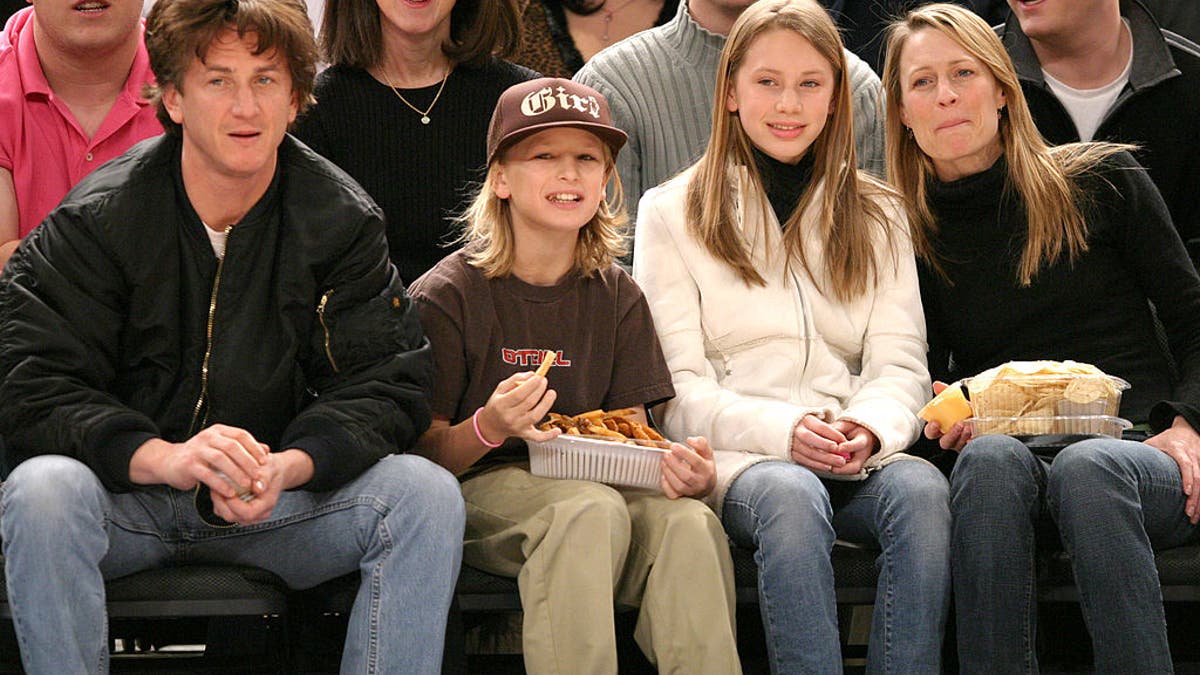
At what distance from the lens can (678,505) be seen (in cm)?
281

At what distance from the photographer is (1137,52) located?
3697mm

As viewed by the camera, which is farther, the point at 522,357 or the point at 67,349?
the point at 522,357

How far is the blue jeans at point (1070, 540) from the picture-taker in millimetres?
2658

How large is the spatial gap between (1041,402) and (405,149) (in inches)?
59.6

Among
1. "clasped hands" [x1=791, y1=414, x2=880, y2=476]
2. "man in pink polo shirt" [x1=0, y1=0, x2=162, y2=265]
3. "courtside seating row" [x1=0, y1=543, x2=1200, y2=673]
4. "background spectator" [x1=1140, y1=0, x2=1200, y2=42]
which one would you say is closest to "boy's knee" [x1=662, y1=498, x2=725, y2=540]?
"courtside seating row" [x1=0, y1=543, x2=1200, y2=673]

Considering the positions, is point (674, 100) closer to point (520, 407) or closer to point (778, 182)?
point (778, 182)

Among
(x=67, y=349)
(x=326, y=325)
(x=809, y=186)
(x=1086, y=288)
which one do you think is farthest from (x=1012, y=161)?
(x=67, y=349)

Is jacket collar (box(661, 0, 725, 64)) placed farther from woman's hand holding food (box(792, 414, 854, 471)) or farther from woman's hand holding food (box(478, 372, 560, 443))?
woman's hand holding food (box(478, 372, 560, 443))

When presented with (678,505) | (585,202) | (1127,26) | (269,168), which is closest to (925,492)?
(678,505)

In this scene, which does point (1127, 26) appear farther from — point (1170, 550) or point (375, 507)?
point (375, 507)

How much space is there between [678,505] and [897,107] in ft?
3.67

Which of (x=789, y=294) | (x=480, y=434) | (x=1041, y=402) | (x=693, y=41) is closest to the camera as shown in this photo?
(x=480, y=434)

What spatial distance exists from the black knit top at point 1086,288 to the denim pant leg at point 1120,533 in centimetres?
34

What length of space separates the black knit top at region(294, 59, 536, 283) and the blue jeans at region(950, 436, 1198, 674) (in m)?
1.32
